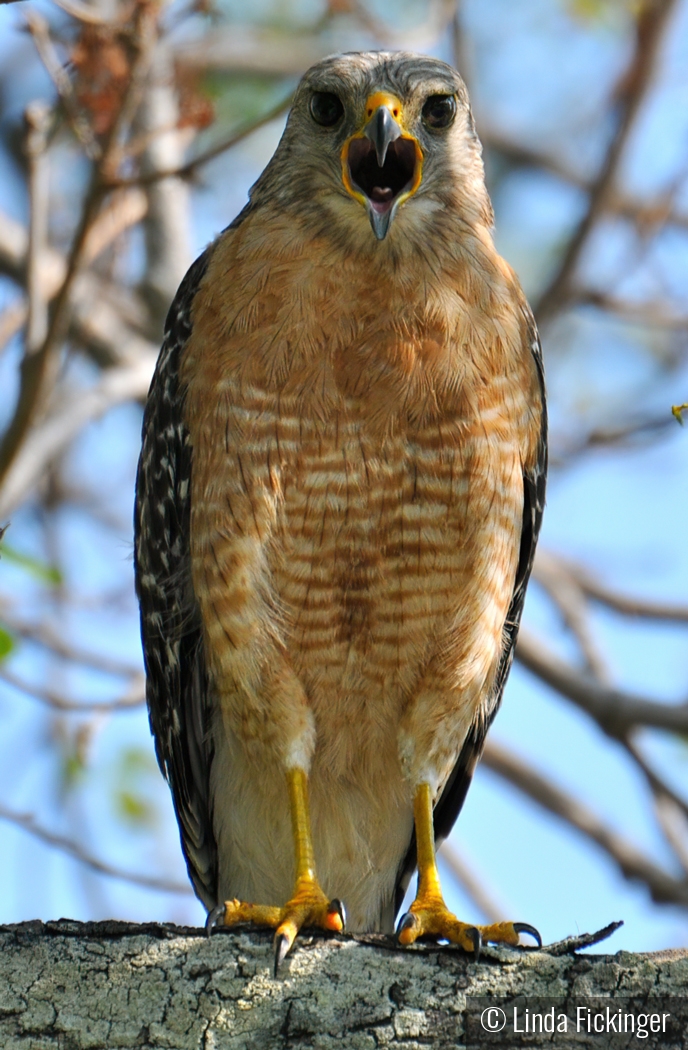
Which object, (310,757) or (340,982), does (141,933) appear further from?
(310,757)

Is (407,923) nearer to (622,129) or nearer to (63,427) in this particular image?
(63,427)

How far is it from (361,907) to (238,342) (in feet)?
7.80

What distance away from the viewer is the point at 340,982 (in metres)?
3.77

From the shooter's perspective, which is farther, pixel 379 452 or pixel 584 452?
pixel 584 452

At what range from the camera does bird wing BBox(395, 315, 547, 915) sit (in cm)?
525

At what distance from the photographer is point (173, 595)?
5.12 meters

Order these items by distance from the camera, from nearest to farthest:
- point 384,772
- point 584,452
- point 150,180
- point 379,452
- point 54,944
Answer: point 54,944 → point 379,452 → point 384,772 → point 150,180 → point 584,452

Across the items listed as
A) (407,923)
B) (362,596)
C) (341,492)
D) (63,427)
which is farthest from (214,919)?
(63,427)

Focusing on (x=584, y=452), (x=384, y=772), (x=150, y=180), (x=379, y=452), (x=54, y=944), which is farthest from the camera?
(x=584, y=452)

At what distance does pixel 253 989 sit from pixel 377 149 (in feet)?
9.11

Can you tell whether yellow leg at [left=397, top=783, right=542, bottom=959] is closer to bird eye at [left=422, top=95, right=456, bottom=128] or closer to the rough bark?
the rough bark

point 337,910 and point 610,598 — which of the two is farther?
point 610,598

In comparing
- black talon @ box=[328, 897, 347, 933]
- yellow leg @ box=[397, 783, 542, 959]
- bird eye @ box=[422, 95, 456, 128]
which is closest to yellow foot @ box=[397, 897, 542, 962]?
yellow leg @ box=[397, 783, 542, 959]

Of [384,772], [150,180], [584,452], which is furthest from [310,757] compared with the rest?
[584,452]
